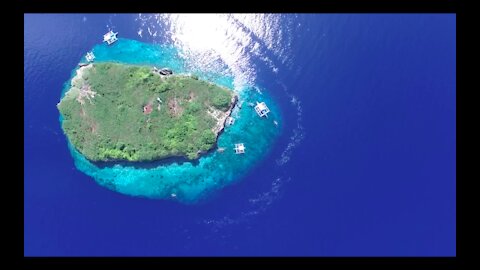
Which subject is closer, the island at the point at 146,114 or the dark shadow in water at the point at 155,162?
the island at the point at 146,114

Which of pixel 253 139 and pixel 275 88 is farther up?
pixel 275 88

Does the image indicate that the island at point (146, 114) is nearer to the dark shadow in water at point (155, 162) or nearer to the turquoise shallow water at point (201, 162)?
the dark shadow in water at point (155, 162)

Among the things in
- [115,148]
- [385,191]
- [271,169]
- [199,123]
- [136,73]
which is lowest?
[385,191]

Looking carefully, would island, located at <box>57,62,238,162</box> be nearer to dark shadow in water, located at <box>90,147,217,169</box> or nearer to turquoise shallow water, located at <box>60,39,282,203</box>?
dark shadow in water, located at <box>90,147,217,169</box>

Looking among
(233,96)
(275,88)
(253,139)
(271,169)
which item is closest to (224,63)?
(233,96)

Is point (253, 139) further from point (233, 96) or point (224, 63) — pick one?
point (224, 63)

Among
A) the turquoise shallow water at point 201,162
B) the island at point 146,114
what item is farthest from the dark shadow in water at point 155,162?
the island at point 146,114
